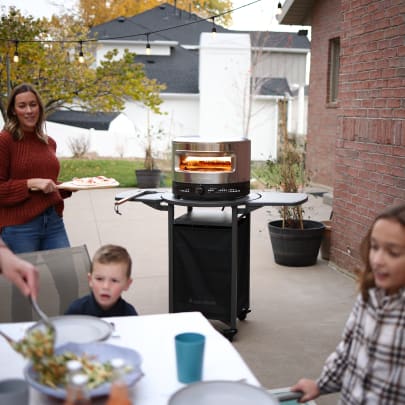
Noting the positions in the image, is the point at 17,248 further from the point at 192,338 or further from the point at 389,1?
the point at 389,1

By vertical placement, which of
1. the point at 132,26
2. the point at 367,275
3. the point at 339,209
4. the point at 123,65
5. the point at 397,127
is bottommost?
the point at 339,209

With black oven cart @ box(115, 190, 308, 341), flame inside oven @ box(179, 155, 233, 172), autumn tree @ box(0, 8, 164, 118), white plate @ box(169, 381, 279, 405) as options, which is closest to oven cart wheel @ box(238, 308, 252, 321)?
black oven cart @ box(115, 190, 308, 341)

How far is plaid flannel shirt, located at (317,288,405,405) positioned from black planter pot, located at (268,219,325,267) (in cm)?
419

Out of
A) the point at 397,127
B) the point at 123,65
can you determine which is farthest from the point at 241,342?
the point at 123,65

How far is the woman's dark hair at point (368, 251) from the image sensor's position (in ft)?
6.14

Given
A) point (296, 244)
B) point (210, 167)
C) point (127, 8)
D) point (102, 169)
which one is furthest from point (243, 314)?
point (127, 8)

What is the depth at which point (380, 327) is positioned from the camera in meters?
1.89

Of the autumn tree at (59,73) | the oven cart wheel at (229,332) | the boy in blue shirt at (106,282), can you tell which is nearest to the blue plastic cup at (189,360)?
the boy in blue shirt at (106,282)

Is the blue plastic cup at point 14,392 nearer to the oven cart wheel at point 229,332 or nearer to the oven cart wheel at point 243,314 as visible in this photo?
the oven cart wheel at point 229,332

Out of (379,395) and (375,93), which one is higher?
(375,93)

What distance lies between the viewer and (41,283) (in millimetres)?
2850

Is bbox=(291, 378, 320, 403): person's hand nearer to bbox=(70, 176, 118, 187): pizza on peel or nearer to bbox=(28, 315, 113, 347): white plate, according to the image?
bbox=(28, 315, 113, 347): white plate

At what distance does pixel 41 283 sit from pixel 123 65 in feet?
37.4

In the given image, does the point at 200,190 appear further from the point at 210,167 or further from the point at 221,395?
→ the point at 221,395
